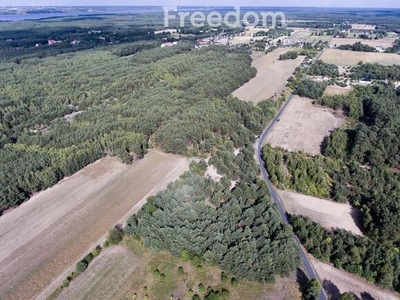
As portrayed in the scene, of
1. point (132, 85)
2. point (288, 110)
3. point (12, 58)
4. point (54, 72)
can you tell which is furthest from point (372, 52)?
point (12, 58)

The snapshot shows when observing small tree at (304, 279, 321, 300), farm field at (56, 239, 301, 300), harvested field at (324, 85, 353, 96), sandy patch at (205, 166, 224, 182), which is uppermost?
harvested field at (324, 85, 353, 96)

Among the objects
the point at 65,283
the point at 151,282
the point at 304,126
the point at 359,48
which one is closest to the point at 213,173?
the point at 151,282

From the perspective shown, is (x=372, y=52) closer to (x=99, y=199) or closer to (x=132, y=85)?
(x=132, y=85)

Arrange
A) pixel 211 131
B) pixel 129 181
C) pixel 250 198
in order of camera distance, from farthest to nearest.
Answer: pixel 211 131 < pixel 129 181 < pixel 250 198

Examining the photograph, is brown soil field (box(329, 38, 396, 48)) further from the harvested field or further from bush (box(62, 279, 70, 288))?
bush (box(62, 279, 70, 288))

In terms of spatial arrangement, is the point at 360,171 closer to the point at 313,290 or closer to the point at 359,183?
the point at 359,183

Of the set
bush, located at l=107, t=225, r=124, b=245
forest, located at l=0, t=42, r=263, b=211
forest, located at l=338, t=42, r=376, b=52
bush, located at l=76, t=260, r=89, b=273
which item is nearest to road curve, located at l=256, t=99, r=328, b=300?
forest, located at l=0, t=42, r=263, b=211
